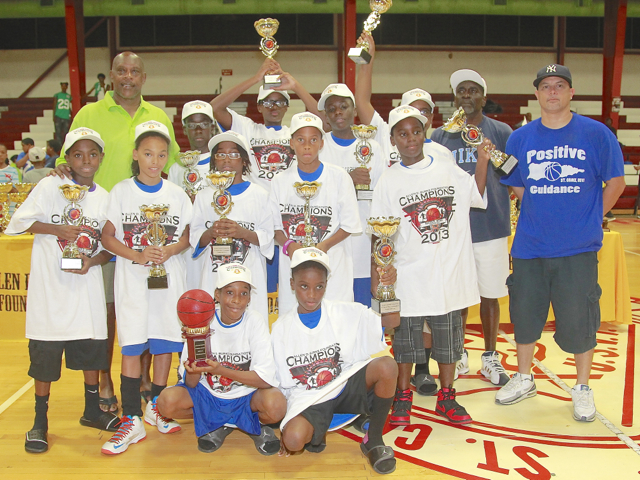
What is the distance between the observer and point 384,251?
329cm

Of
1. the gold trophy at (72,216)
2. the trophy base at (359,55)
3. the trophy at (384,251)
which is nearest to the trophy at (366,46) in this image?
the trophy base at (359,55)

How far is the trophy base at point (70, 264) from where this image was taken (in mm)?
3295

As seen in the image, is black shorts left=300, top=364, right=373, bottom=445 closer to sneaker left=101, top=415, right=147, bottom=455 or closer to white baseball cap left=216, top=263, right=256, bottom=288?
white baseball cap left=216, top=263, right=256, bottom=288

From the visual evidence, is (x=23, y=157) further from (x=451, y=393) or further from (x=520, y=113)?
(x=520, y=113)

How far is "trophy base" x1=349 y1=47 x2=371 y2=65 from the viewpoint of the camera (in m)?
4.08

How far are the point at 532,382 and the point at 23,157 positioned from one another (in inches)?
462

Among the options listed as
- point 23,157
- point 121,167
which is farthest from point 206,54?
point 121,167

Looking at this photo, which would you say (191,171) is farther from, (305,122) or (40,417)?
(40,417)

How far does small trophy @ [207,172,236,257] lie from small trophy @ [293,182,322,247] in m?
0.38

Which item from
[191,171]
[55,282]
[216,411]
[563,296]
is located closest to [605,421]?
[563,296]

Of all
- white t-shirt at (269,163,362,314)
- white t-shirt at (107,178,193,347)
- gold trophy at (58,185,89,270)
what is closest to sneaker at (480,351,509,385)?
white t-shirt at (269,163,362,314)

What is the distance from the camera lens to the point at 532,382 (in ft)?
13.0

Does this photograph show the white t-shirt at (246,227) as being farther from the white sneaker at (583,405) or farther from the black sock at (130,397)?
the white sneaker at (583,405)

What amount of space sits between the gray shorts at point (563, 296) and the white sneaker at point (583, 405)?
9.1 inches
